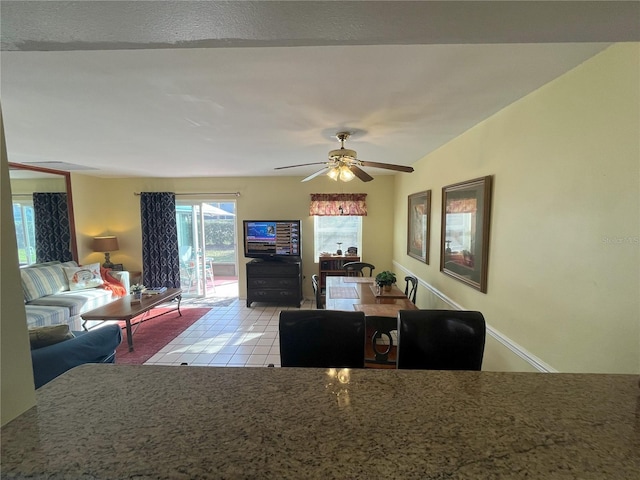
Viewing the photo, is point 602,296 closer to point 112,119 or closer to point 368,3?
point 368,3

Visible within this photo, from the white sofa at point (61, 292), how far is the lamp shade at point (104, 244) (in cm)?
51

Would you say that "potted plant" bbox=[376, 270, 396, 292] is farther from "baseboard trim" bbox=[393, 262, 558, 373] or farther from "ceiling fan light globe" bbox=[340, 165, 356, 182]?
"ceiling fan light globe" bbox=[340, 165, 356, 182]

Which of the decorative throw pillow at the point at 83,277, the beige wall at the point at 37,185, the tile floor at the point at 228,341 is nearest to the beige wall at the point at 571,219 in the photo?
the tile floor at the point at 228,341

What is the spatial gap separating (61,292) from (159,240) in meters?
1.59

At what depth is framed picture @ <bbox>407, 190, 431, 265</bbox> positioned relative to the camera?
327cm

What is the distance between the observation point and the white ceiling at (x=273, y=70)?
0.76 m

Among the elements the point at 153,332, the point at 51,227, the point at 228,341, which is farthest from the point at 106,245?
the point at 228,341

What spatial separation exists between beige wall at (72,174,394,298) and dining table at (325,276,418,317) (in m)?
1.91

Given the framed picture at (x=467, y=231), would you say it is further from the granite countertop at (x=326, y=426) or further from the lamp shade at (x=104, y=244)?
the lamp shade at (x=104, y=244)

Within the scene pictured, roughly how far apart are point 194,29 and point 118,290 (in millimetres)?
4836

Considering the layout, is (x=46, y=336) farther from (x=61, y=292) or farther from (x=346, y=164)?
(x=346, y=164)

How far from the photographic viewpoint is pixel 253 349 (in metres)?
3.22

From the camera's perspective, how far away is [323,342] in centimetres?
133

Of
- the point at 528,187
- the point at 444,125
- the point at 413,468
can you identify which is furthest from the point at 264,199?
the point at 413,468
